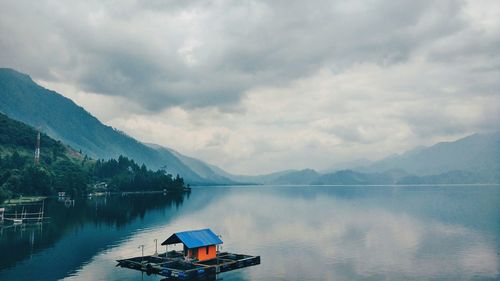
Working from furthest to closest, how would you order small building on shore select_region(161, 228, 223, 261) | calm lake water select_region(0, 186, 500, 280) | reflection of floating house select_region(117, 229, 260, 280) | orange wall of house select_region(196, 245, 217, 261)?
1. orange wall of house select_region(196, 245, 217, 261)
2. small building on shore select_region(161, 228, 223, 261)
3. calm lake water select_region(0, 186, 500, 280)
4. reflection of floating house select_region(117, 229, 260, 280)

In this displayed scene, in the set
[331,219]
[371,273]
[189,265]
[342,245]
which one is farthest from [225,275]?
[331,219]

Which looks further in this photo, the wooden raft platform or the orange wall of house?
the orange wall of house

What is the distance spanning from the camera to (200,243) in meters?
77.4

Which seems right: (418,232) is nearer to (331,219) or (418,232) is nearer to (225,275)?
(331,219)

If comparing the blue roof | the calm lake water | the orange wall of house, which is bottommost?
the calm lake water

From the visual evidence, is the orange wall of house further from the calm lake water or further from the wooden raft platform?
the calm lake water

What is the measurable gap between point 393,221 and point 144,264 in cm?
11235

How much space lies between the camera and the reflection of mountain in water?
253ft

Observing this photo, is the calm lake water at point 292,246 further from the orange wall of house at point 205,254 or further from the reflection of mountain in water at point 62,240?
the orange wall of house at point 205,254

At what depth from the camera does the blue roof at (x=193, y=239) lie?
3009 inches

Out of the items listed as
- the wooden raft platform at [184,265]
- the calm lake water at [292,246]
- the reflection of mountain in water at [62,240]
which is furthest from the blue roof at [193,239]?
the reflection of mountain in water at [62,240]

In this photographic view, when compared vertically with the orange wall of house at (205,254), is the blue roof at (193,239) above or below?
above

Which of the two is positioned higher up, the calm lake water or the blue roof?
the blue roof

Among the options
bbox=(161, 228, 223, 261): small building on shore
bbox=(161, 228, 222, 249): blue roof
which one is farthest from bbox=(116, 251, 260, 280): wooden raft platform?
bbox=(161, 228, 222, 249): blue roof
